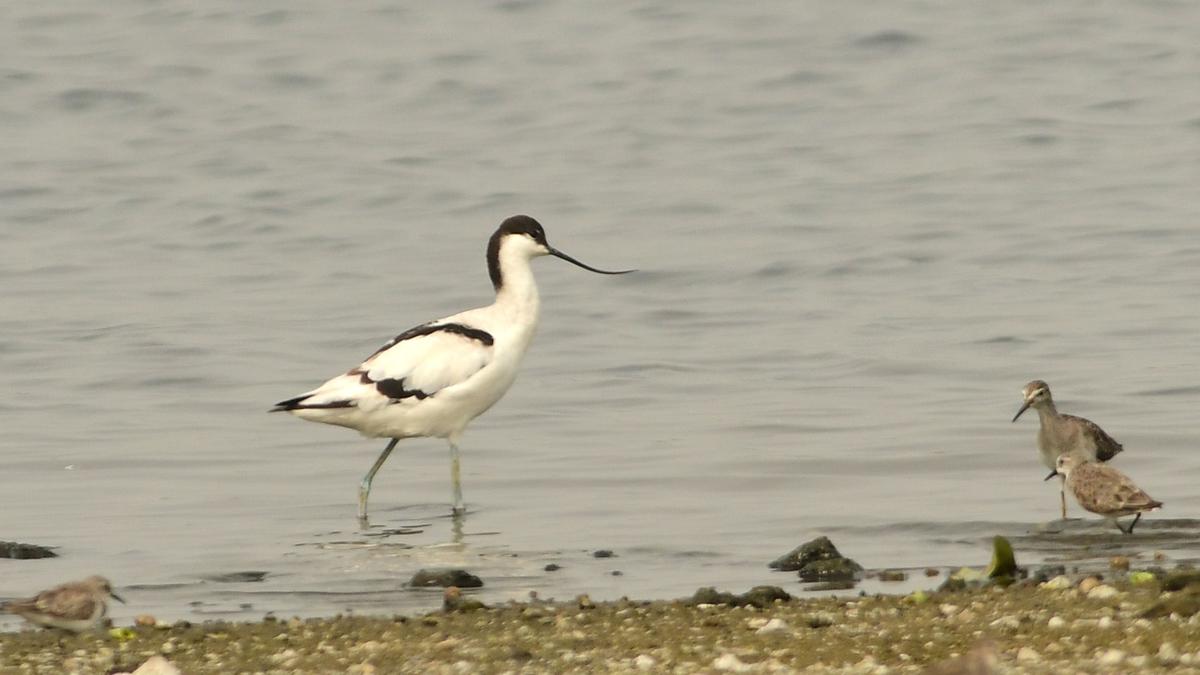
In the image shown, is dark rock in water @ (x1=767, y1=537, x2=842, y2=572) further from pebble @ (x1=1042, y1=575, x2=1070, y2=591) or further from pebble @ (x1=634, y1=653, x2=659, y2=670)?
pebble @ (x1=634, y1=653, x2=659, y2=670)

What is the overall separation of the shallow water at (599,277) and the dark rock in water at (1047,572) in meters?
0.67

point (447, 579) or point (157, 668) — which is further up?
point (157, 668)

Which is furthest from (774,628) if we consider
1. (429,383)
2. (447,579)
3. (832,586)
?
(429,383)

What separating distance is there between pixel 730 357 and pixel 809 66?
16.6 meters

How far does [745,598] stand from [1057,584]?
132cm

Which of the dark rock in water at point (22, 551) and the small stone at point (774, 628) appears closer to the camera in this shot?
the small stone at point (774, 628)

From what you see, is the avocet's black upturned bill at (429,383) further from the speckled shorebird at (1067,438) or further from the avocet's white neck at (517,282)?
the speckled shorebird at (1067,438)

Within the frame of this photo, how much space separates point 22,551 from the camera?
11.2 m

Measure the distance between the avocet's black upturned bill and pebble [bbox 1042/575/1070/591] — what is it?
15.2 ft

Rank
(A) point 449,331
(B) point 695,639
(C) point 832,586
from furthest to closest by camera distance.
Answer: (A) point 449,331 < (C) point 832,586 < (B) point 695,639

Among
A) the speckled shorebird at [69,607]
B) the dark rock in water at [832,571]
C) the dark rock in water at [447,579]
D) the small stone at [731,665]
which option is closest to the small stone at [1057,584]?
the dark rock in water at [832,571]

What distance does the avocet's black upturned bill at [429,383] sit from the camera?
13211 mm

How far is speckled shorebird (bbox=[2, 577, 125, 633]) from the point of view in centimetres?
868

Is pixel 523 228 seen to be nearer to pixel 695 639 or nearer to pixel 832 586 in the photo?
pixel 832 586
